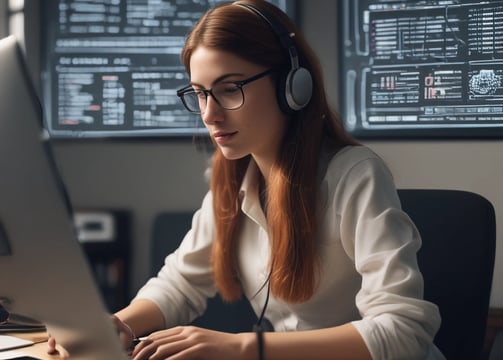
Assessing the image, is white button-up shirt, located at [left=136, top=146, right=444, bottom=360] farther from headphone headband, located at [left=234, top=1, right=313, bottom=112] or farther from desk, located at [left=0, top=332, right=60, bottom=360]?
desk, located at [left=0, top=332, right=60, bottom=360]

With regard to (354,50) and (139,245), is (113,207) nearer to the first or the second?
(139,245)

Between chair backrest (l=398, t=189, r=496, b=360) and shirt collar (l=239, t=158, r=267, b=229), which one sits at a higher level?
shirt collar (l=239, t=158, r=267, b=229)

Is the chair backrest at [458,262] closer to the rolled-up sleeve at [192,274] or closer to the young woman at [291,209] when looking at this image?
the young woman at [291,209]

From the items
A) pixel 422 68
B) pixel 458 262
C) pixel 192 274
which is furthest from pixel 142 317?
pixel 422 68

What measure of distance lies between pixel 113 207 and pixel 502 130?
46.1 inches

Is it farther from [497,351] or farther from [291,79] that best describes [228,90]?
[497,351]

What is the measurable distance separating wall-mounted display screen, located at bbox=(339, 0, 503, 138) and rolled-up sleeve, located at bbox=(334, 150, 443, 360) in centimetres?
76

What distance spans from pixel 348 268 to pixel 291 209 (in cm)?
14

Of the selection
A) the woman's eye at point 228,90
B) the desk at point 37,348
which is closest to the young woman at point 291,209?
the woman's eye at point 228,90

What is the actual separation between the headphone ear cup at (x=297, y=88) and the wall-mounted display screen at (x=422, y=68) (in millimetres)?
789

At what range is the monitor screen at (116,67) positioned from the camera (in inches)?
84.3

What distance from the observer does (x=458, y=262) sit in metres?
1.29

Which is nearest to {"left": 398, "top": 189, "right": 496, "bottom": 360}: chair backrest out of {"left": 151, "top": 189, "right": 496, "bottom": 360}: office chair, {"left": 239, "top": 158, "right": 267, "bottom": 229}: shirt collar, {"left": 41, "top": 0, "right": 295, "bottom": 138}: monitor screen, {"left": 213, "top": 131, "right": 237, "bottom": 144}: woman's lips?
{"left": 151, "top": 189, "right": 496, "bottom": 360}: office chair

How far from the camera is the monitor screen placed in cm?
214
